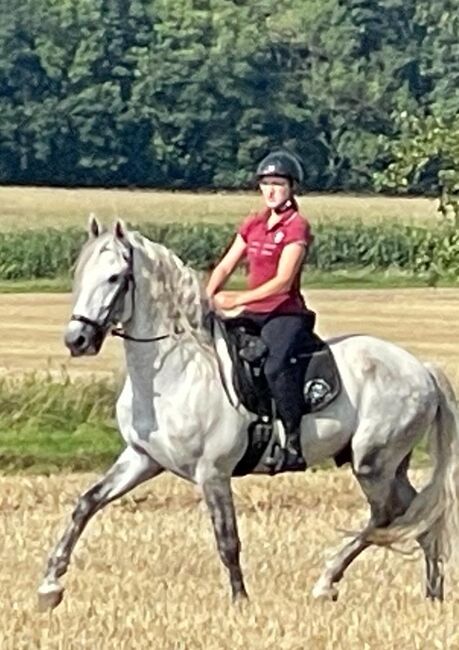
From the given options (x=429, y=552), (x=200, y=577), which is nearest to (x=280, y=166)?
(x=429, y=552)

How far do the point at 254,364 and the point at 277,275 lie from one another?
46cm

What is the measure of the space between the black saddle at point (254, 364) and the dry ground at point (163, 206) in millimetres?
48510

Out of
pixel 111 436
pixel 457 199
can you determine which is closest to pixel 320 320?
pixel 457 199

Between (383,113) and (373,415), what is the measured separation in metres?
78.7

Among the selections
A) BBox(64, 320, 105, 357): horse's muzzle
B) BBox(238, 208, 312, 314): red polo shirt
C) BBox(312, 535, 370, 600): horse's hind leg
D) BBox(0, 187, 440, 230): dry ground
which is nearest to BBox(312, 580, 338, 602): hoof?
BBox(312, 535, 370, 600): horse's hind leg

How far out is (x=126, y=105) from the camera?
88.5m

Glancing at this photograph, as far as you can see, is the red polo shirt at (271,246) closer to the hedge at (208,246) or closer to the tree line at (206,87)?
the hedge at (208,246)

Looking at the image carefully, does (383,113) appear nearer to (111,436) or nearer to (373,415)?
(111,436)

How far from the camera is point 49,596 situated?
31.9 feet

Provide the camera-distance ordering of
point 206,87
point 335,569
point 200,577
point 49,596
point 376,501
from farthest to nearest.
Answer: point 206,87 → point 200,577 → point 376,501 → point 335,569 → point 49,596

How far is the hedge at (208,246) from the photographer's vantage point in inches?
2138

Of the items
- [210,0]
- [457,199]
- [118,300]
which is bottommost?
[210,0]

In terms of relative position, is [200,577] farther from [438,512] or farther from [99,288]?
[99,288]

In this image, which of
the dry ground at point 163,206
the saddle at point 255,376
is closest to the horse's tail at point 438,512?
the saddle at point 255,376
